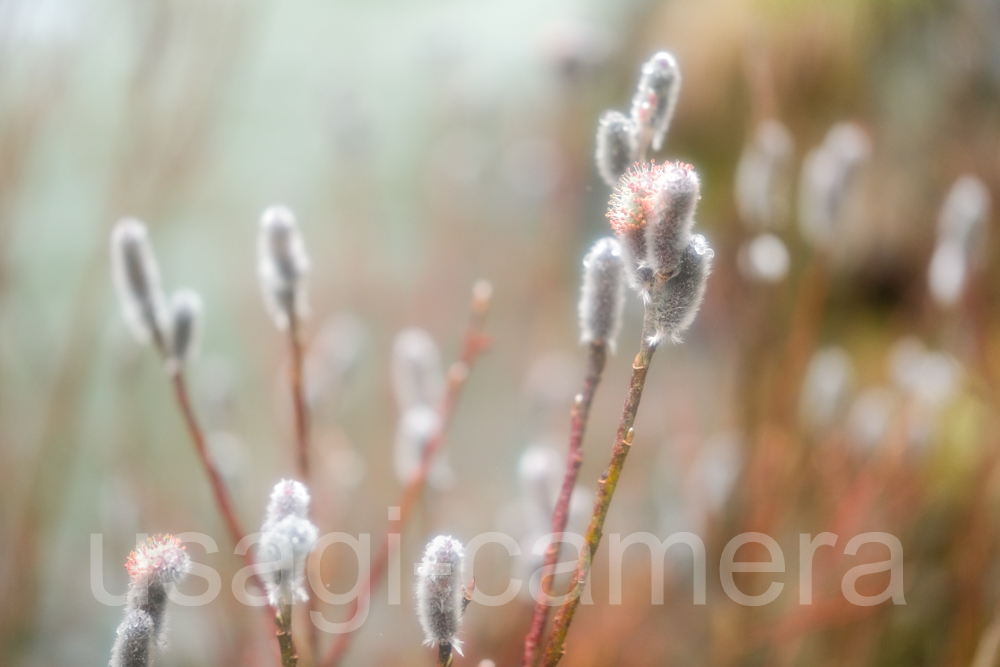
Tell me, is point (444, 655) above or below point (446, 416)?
below

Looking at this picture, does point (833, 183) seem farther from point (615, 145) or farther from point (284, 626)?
point (284, 626)

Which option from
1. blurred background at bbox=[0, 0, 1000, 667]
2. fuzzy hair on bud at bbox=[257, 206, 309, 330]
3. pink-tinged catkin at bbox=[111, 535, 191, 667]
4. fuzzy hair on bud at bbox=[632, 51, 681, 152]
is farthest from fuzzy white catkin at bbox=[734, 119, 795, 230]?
pink-tinged catkin at bbox=[111, 535, 191, 667]

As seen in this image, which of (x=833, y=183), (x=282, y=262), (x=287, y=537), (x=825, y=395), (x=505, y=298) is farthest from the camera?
(x=505, y=298)

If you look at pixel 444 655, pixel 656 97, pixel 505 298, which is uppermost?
pixel 505 298

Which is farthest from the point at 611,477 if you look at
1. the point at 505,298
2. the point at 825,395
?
the point at 505,298

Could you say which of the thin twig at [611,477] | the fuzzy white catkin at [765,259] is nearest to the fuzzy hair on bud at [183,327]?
the thin twig at [611,477]

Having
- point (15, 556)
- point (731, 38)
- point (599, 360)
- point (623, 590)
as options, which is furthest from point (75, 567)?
point (731, 38)

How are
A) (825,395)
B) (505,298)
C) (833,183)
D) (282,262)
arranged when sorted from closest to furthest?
(282,262) → (833,183) → (825,395) → (505,298)

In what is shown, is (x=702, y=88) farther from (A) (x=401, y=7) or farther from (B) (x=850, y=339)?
(A) (x=401, y=7)

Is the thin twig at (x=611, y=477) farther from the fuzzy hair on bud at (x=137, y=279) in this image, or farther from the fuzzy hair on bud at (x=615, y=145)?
the fuzzy hair on bud at (x=137, y=279)
